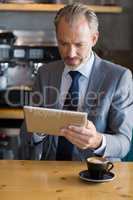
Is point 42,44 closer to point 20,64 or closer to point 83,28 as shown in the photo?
point 20,64

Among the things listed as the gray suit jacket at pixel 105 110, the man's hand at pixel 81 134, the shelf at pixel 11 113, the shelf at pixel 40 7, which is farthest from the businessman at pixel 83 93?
the shelf at pixel 40 7

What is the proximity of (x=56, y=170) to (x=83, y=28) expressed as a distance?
2.16 ft

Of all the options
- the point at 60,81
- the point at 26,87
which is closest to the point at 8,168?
the point at 60,81

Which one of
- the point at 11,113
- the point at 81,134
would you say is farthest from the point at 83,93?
the point at 11,113

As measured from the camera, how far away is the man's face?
6.64 feet

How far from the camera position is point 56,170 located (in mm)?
1735

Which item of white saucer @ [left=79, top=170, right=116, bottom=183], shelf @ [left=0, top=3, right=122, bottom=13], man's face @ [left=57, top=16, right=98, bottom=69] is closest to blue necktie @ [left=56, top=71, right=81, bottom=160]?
man's face @ [left=57, top=16, right=98, bottom=69]

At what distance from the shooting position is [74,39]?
2031mm

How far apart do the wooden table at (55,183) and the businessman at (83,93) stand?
21 cm

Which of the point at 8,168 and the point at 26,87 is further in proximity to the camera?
the point at 26,87

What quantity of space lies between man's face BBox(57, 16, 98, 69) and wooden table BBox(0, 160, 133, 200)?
0.49 meters

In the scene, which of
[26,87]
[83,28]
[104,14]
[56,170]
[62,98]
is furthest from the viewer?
[104,14]

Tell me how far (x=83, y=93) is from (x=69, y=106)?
9cm

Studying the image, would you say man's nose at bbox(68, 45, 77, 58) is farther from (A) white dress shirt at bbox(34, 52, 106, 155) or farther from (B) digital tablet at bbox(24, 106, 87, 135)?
(B) digital tablet at bbox(24, 106, 87, 135)
